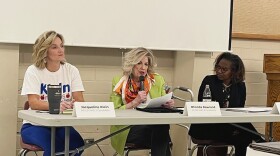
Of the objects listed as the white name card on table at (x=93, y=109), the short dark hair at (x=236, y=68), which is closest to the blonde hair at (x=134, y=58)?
the short dark hair at (x=236, y=68)

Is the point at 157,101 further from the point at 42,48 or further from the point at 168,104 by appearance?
the point at 42,48

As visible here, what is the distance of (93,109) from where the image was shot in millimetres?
2756

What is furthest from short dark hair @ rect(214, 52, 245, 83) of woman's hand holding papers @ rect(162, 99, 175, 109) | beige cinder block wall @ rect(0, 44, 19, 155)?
beige cinder block wall @ rect(0, 44, 19, 155)

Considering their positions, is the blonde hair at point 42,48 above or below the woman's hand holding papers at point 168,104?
above

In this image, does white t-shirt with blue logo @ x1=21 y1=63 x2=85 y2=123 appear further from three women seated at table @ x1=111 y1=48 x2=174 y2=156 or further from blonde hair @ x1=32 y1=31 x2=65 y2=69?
three women seated at table @ x1=111 y1=48 x2=174 y2=156

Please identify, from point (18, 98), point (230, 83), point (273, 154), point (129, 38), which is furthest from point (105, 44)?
point (273, 154)

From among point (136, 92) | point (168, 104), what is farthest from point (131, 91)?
point (168, 104)

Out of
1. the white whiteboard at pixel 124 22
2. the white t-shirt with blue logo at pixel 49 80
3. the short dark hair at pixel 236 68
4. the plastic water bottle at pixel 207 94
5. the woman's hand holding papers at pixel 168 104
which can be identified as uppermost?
the white whiteboard at pixel 124 22

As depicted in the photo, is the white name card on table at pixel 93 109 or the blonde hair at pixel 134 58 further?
the blonde hair at pixel 134 58

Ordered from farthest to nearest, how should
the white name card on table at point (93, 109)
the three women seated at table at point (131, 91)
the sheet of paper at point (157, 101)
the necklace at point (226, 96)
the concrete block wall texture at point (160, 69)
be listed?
the concrete block wall texture at point (160, 69) → the necklace at point (226, 96) → the three women seated at table at point (131, 91) → the sheet of paper at point (157, 101) → the white name card on table at point (93, 109)

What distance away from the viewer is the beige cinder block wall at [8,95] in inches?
156

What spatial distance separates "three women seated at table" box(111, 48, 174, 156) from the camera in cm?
Answer: 354

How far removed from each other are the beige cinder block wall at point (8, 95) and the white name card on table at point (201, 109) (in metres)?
1.58

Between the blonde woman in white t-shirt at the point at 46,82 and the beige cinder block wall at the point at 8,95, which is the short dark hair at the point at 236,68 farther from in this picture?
the beige cinder block wall at the point at 8,95
